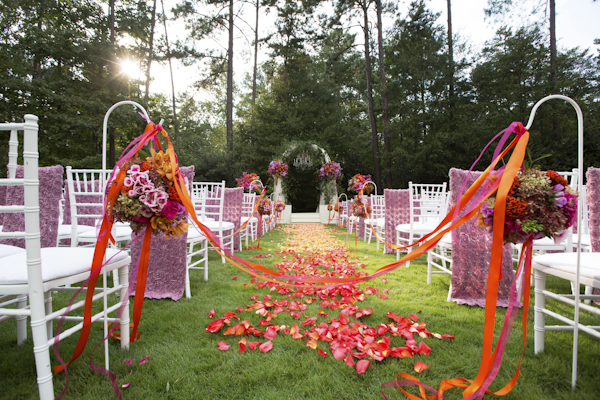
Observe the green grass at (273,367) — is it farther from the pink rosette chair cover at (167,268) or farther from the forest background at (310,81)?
the forest background at (310,81)

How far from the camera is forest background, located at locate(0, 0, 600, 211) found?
10.1 meters

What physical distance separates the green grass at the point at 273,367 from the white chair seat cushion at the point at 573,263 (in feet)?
1.70

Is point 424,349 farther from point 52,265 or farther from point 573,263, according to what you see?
point 52,265

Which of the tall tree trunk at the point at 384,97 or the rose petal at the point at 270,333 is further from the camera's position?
the tall tree trunk at the point at 384,97

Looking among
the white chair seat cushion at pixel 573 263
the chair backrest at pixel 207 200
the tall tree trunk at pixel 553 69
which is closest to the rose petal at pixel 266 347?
the white chair seat cushion at pixel 573 263

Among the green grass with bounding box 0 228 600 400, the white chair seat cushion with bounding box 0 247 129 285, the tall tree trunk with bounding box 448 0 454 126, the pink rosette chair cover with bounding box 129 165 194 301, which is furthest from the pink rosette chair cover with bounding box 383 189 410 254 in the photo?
the tall tree trunk with bounding box 448 0 454 126

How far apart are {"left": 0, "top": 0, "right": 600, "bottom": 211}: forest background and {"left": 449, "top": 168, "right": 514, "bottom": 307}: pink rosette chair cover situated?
10.0 m

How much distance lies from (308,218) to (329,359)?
34.5 feet

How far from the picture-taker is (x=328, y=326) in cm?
191

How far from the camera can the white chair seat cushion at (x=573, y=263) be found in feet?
4.18

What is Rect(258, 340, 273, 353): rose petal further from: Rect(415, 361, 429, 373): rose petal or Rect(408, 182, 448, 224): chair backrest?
Rect(408, 182, 448, 224): chair backrest

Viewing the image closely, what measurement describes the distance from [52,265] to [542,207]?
215 cm

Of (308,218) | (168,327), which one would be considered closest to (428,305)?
(168,327)

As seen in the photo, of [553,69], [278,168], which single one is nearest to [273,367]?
[278,168]
